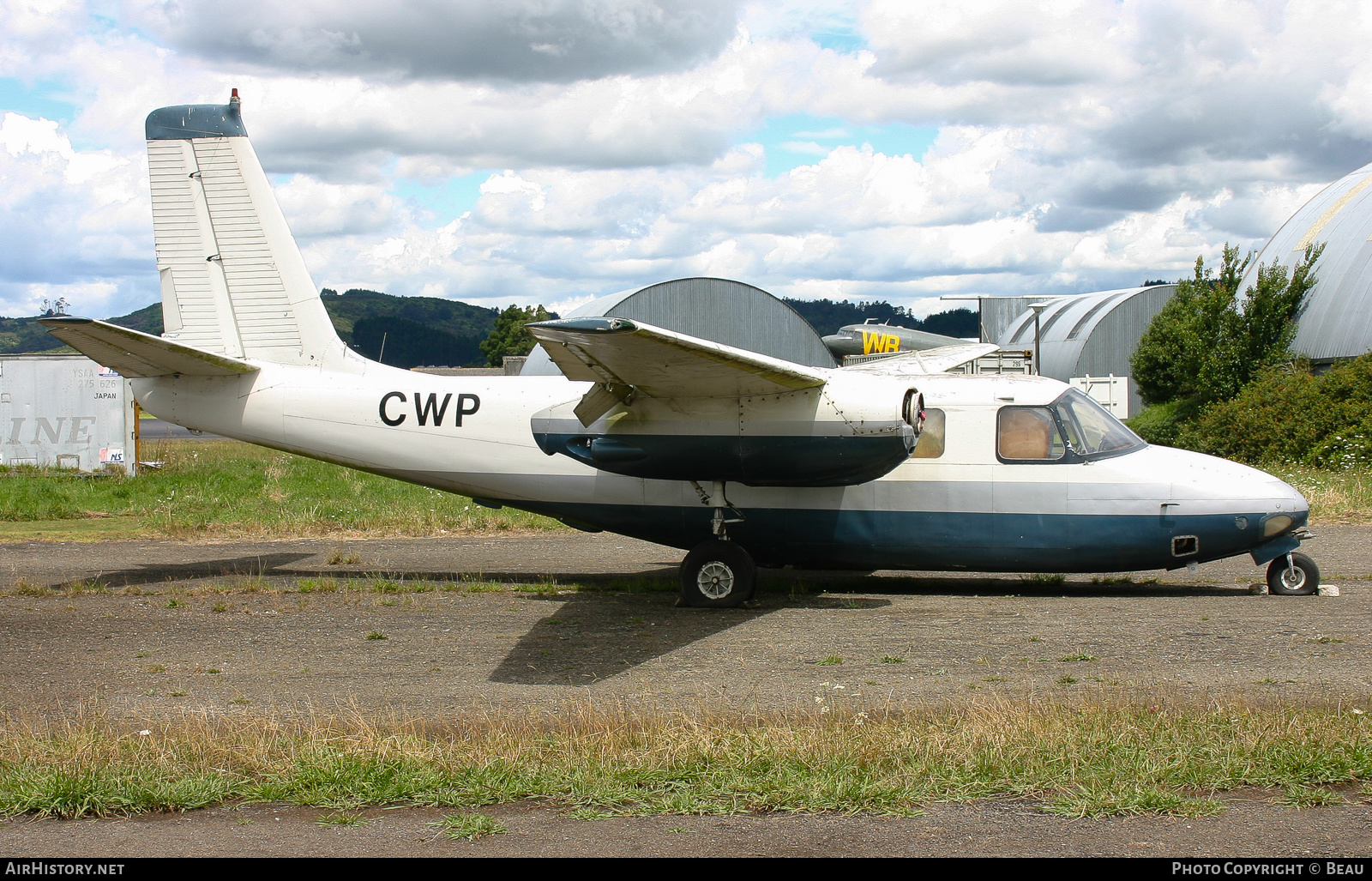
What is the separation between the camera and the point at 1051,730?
595 cm

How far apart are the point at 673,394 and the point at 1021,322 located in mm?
58493

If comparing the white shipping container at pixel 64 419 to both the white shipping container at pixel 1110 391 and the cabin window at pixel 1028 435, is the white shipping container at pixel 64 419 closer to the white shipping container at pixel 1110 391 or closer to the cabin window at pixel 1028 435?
the cabin window at pixel 1028 435

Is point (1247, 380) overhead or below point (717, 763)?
overhead

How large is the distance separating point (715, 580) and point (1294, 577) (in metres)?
6.02

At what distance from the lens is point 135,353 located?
11.4 m

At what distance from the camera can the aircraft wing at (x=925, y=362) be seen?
12765 millimetres

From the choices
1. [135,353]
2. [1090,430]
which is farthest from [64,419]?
[1090,430]

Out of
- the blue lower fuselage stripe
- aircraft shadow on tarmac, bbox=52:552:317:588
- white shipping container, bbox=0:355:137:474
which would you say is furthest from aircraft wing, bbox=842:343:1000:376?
white shipping container, bbox=0:355:137:474

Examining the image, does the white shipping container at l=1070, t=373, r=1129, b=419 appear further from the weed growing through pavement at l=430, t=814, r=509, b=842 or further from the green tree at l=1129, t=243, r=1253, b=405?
the weed growing through pavement at l=430, t=814, r=509, b=842

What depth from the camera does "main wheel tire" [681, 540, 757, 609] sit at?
35.4 feet

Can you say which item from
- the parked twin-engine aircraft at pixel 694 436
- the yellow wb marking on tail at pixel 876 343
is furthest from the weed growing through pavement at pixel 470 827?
the yellow wb marking on tail at pixel 876 343

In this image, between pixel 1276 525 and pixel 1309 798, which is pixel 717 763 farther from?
pixel 1276 525

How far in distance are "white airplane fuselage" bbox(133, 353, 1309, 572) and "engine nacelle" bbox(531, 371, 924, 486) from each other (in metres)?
0.71
